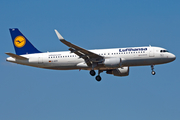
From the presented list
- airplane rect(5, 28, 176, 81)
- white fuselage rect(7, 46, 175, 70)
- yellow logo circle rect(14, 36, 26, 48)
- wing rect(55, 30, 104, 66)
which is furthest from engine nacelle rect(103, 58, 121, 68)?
yellow logo circle rect(14, 36, 26, 48)

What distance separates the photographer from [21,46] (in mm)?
52219

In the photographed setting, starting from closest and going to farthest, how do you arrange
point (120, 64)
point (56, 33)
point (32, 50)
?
point (56, 33) < point (120, 64) < point (32, 50)

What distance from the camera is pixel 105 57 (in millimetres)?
47906

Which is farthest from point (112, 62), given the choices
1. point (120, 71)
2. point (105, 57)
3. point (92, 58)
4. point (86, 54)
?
point (120, 71)

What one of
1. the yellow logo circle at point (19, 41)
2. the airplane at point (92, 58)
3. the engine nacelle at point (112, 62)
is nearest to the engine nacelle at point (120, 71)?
the airplane at point (92, 58)

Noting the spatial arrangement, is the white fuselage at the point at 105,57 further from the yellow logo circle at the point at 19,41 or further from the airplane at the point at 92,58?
the yellow logo circle at the point at 19,41

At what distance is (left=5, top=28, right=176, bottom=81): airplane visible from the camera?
47.0 m

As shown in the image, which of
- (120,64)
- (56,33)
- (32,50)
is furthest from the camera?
(32,50)

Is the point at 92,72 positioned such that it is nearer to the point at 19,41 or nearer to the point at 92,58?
the point at 92,58

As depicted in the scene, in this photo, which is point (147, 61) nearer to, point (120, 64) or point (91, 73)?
point (120, 64)

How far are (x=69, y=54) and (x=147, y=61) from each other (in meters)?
11.3

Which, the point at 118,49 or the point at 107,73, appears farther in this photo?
the point at 107,73

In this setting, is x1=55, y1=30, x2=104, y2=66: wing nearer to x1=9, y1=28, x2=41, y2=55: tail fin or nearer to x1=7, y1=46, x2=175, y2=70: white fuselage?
x1=7, y1=46, x2=175, y2=70: white fuselage

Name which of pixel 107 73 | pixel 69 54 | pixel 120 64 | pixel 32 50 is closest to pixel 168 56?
pixel 120 64
